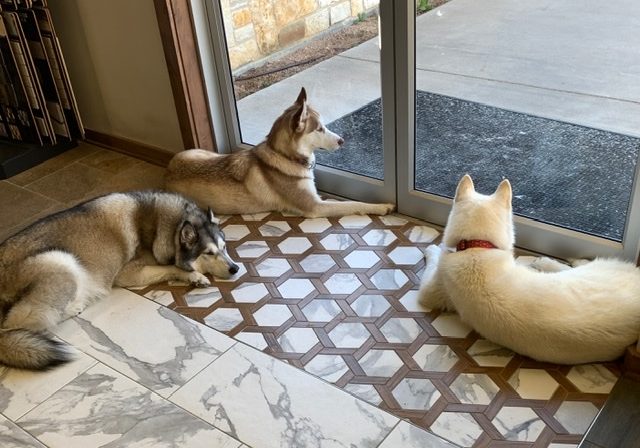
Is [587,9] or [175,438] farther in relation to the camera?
[587,9]

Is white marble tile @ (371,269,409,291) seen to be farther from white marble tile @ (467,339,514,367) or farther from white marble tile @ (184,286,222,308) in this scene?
white marble tile @ (184,286,222,308)

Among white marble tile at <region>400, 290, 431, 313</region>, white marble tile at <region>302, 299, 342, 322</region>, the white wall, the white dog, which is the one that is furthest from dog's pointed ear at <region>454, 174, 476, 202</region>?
the white wall

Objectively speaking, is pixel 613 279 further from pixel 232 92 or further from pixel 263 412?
pixel 232 92

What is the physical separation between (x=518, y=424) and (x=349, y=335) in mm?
701

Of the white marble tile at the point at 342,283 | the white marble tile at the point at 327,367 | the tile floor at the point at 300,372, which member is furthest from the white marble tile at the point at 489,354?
the white marble tile at the point at 342,283

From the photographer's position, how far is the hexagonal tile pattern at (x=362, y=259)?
2887 millimetres

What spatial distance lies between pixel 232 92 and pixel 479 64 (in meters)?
1.35

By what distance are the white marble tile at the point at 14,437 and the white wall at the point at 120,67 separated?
6.28ft

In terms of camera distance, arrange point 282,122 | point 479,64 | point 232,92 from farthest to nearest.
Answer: point 232,92 < point 282,122 < point 479,64

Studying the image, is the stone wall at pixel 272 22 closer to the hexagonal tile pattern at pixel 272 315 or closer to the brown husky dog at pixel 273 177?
the brown husky dog at pixel 273 177

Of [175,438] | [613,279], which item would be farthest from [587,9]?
[175,438]

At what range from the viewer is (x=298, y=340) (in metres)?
2.51

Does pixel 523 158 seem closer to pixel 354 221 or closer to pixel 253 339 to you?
pixel 354 221

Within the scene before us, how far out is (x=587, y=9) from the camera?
2.48 m
